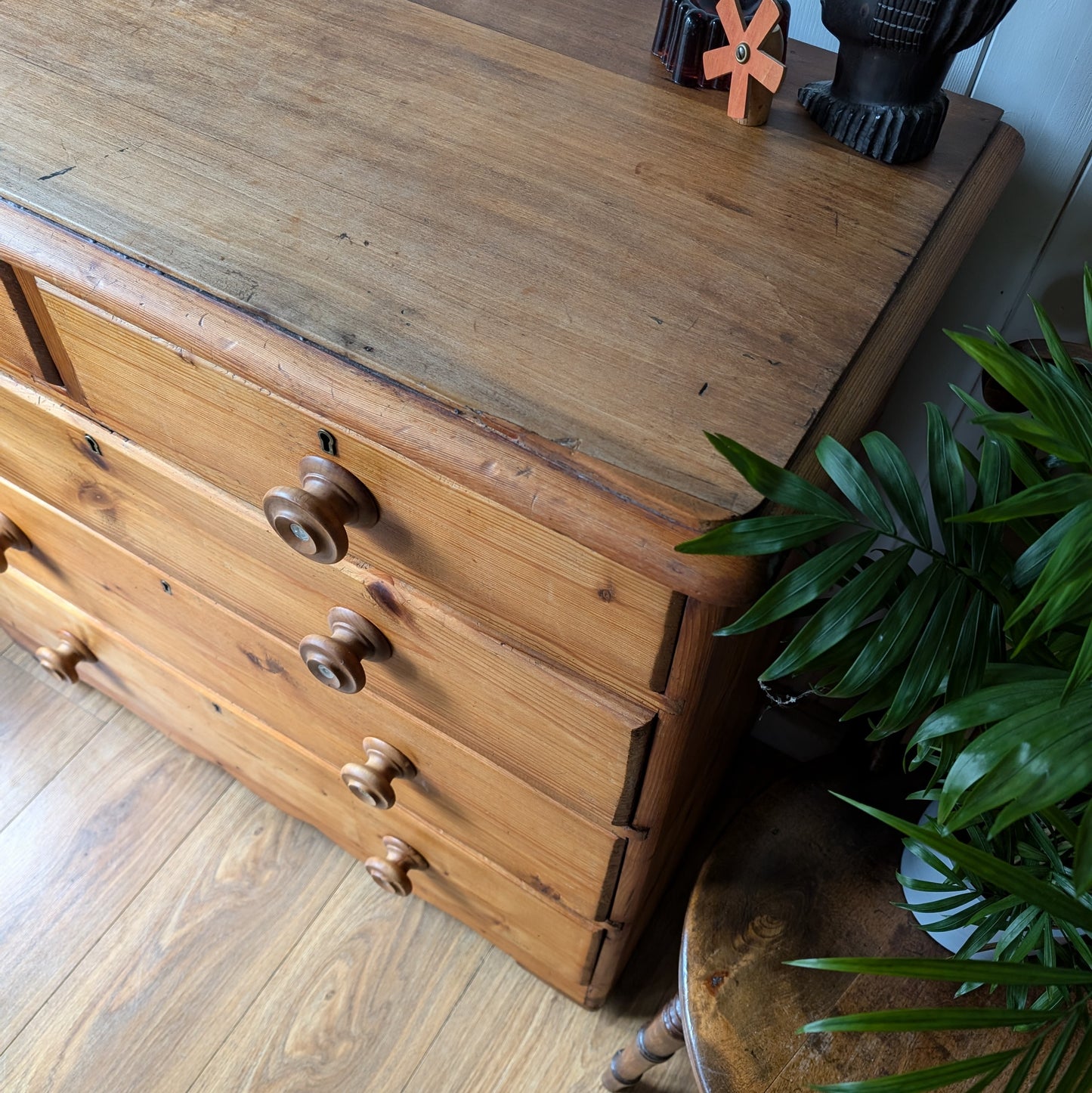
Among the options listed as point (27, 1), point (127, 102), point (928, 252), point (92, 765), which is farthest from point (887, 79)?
point (92, 765)

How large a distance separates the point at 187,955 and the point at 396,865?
317mm

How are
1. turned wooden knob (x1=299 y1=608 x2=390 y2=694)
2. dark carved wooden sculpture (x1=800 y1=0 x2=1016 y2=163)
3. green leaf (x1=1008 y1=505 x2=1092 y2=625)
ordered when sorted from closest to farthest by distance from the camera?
1. green leaf (x1=1008 y1=505 x2=1092 y2=625)
2. dark carved wooden sculpture (x1=800 y1=0 x2=1016 y2=163)
3. turned wooden knob (x1=299 y1=608 x2=390 y2=694)

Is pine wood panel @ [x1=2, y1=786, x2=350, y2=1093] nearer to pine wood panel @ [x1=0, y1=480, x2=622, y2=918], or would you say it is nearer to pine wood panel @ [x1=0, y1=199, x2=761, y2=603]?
pine wood panel @ [x1=0, y1=480, x2=622, y2=918]

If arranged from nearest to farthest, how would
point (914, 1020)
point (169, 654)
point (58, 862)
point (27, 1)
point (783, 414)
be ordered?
point (914, 1020), point (783, 414), point (27, 1), point (169, 654), point (58, 862)

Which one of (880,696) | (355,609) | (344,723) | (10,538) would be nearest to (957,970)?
(880,696)

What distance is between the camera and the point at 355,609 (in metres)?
0.72

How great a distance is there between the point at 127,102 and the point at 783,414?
0.49 meters

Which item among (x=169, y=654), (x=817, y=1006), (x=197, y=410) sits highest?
(x=197, y=410)

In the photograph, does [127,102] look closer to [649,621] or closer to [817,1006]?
[649,621]

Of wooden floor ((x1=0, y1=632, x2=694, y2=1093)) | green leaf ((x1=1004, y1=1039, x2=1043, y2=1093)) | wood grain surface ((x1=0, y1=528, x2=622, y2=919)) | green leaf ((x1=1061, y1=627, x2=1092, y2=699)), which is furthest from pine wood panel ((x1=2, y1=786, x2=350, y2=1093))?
green leaf ((x1=1061, y1=627, x2=1092, y2=699))

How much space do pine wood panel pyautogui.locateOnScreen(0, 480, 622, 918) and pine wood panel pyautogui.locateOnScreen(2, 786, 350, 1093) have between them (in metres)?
0.24

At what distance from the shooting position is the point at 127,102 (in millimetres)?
686

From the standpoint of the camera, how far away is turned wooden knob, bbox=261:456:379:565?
0.59 metres

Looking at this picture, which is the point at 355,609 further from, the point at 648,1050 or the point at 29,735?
the point at 29,735
